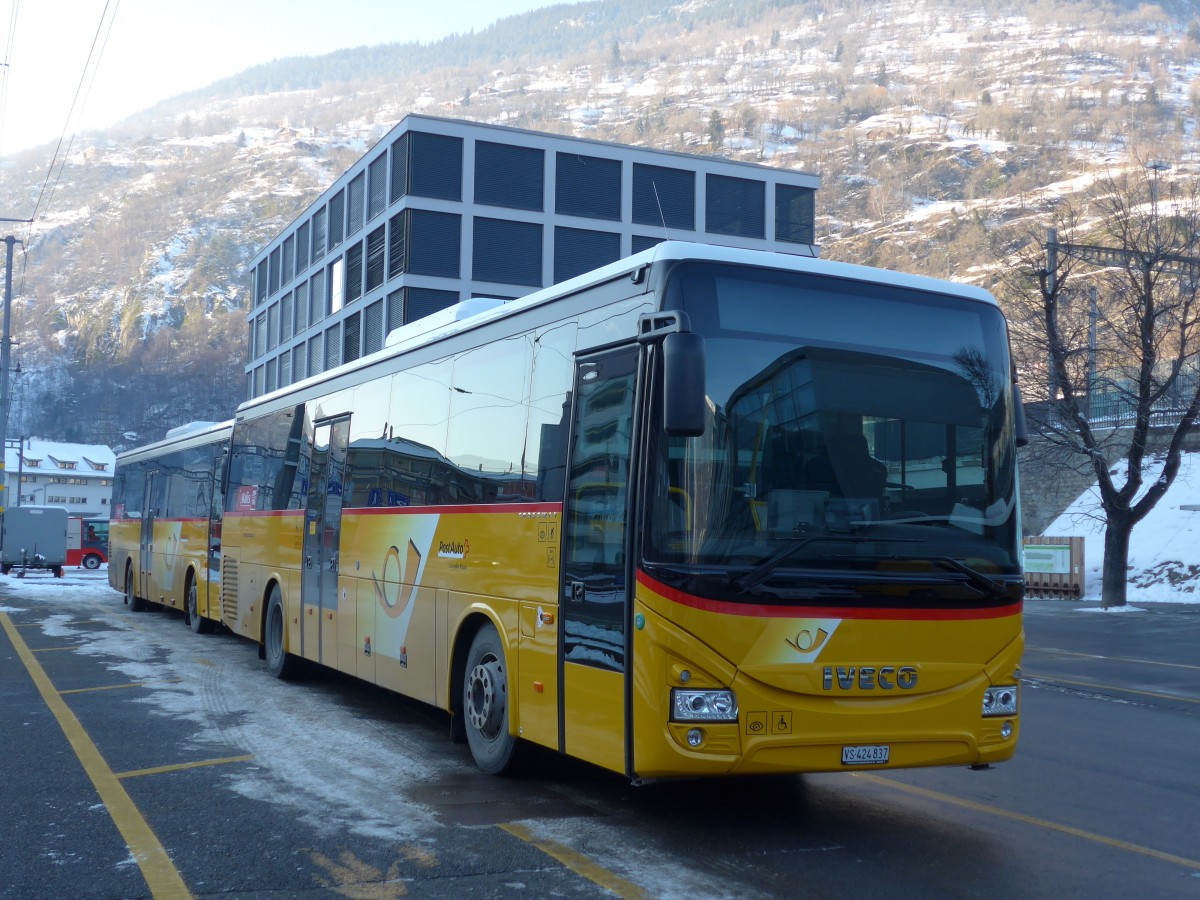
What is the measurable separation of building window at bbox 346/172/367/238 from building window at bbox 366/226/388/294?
2.12 metres

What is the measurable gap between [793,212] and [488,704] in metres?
53.4

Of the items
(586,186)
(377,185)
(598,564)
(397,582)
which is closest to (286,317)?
(377,185)

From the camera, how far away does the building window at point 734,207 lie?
5703cm

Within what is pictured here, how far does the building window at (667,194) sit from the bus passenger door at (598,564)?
4970cm

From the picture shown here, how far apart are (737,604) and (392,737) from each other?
14.6 feet

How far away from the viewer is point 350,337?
191 ft

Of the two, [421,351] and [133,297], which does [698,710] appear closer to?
[421,351]

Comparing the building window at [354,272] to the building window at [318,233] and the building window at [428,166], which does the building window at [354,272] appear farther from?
the building window at [428,166]

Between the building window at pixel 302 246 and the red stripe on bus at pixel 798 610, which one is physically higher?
the building window at pixel 302 246

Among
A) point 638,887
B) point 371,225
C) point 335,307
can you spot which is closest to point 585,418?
point 638,887

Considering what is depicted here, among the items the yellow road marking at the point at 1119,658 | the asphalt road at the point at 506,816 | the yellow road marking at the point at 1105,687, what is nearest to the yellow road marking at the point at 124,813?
the asphalt road at the point at 506,816

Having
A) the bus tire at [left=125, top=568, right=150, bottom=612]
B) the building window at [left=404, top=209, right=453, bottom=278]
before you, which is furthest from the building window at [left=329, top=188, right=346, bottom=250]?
the bus tire at [left=125, top=568, right=150, bottom=612]

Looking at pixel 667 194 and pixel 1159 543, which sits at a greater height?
pixel 667 194

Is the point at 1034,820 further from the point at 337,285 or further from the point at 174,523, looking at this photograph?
the point at 337,285
